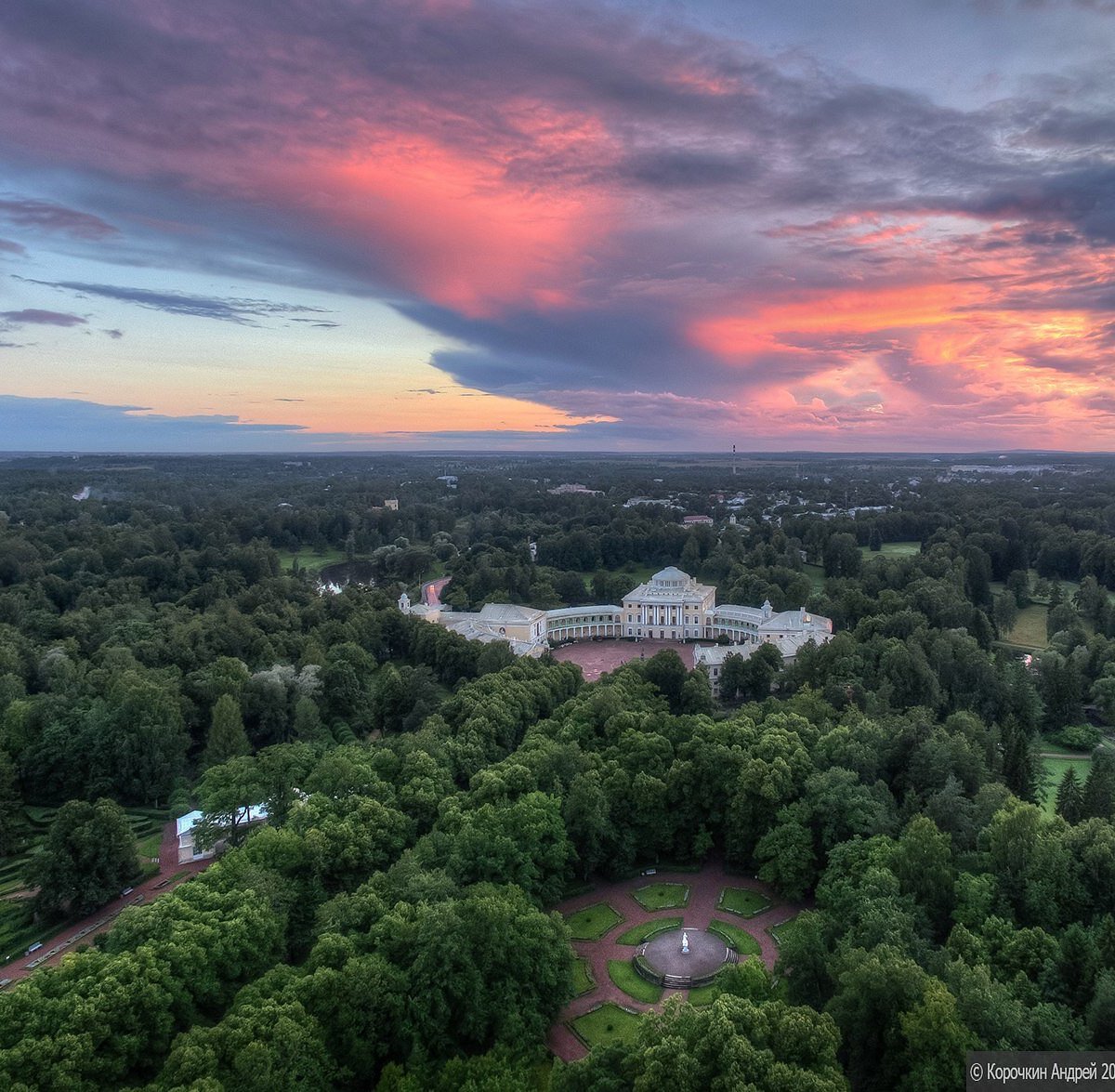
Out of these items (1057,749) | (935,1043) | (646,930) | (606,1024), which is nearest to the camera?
(935,1043)

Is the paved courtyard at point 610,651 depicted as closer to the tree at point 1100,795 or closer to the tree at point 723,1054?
the tree at point 1100,795

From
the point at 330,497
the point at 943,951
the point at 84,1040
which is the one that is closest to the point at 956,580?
the point at 943,951

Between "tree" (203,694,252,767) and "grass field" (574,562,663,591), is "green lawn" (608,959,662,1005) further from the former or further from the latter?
"grass field" (574,562,663,591)

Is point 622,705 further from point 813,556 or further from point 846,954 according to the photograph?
point 813,556

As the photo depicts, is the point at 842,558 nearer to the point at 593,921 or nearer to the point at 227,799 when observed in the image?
the point at 593,921

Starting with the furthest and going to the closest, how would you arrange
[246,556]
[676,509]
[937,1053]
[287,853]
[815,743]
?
1. [676,509]
2. [246,556]
3. [815,743]
4. [287,853]
5. [937,1053]

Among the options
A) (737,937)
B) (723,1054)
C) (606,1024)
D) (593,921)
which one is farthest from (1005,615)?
(723,1054)
